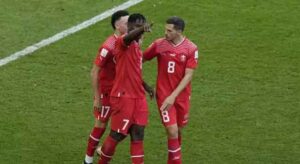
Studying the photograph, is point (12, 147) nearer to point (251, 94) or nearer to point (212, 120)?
point (212, 120)

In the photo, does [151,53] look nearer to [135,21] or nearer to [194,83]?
[135,21]

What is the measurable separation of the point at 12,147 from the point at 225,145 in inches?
115

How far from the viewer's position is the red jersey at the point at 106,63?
9641mm

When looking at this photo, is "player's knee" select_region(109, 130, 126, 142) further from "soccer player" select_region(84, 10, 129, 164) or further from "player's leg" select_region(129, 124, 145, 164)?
"soccer player" select_region(84, 10, 129, 164)

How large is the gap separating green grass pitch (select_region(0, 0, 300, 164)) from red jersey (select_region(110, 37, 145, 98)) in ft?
5.04

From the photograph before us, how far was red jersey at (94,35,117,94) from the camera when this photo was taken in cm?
964

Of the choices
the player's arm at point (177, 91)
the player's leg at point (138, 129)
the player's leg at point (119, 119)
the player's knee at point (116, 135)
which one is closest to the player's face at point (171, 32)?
the player's arm at point (177, 91)

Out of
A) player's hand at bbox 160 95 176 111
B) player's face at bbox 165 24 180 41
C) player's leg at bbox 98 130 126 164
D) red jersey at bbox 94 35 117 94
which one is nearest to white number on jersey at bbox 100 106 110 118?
red jersey at bbox 94 35 117 94

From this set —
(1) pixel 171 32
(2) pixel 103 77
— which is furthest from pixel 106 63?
(1) pixel 171 32

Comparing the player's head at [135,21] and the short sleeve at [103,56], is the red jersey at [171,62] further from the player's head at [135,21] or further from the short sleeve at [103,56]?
the player's head at [135,21]

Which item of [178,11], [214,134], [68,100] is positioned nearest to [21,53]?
[68,100]

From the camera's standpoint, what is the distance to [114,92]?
9.45m

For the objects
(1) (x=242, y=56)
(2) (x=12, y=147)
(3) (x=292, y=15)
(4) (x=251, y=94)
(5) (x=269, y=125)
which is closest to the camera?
(2) (x=12, y=147)

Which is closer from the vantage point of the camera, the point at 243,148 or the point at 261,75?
the point at 243,148
